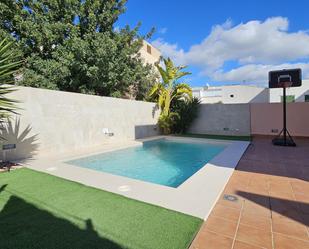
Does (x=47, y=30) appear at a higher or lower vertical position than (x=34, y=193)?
higher

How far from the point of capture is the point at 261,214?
11.1 ft

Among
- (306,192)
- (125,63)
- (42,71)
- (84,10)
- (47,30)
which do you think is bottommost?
(306,192)

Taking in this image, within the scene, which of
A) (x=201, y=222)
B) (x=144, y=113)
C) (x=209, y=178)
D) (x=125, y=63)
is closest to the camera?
(x=201, y=222)

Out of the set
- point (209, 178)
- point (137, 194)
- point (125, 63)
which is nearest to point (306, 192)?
point (209, 178)

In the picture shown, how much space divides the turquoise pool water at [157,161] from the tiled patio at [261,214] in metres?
2.17

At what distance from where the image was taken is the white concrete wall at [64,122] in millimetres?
7430

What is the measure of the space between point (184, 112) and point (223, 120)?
3177 millimetres

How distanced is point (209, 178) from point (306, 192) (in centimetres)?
205

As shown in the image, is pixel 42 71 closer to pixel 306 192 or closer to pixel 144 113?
pixel 144 113

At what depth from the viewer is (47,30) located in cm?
1237

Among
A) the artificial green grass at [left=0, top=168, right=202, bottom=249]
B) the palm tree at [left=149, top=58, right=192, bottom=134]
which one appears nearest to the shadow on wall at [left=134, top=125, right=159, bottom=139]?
the palm tree at [left=149, top=58, right=192, bottom=134]

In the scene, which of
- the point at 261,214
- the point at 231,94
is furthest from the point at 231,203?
the point at 231,94

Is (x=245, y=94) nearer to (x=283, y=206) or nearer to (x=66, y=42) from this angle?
(x=66, y=42)

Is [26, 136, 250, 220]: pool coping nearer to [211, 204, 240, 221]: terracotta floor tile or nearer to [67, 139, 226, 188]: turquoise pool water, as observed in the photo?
[211, 204, 240, 221]: terracotta floor tile
